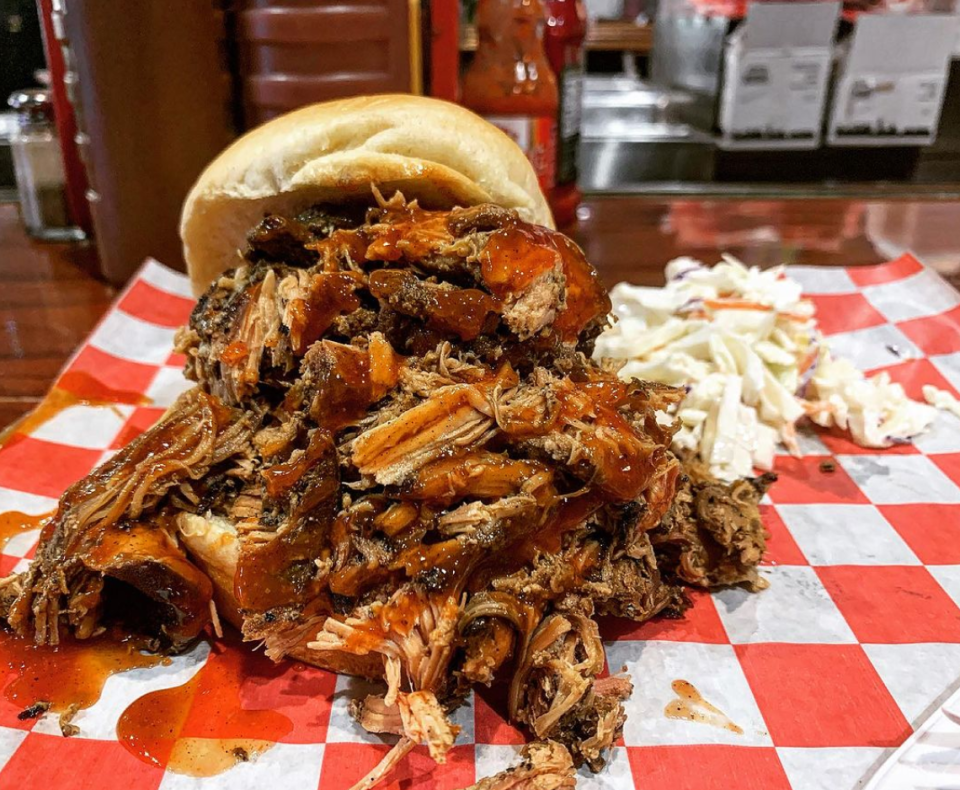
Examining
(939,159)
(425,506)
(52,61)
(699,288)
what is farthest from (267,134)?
(939,159)

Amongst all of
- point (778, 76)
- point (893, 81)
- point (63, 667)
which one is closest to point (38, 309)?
point (63, 667)

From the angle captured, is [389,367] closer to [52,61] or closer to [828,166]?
[52,61]

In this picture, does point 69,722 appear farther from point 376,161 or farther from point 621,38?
point 621,38

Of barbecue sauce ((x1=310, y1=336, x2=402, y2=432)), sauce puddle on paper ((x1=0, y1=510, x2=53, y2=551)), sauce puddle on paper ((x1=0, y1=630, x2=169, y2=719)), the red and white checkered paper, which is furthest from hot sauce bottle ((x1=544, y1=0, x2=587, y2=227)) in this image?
sauce puddle on paper ((x1=0, y1=630, x2=169, y2=719))

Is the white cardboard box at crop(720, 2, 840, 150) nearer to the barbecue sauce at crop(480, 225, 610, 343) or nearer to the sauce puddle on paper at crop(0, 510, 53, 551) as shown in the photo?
the barbecue sauce at crop(480, 225, 610, 343)

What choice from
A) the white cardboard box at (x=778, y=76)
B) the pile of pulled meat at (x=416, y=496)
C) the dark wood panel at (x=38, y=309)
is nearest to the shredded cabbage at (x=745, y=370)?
the pile of pulled meat at (x=416, y=496)
